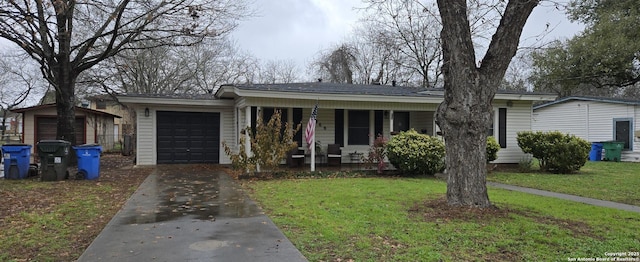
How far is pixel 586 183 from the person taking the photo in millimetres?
10680

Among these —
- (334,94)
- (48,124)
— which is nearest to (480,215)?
(334,94)

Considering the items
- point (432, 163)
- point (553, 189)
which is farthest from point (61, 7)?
point (553, 189)

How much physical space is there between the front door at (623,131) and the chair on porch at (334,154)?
→ 13986mm

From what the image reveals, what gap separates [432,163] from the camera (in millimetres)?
12242

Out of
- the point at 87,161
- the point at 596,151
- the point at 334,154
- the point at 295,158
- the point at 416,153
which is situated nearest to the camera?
the point at 87,161

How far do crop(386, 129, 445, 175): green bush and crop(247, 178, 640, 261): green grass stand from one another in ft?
12.0

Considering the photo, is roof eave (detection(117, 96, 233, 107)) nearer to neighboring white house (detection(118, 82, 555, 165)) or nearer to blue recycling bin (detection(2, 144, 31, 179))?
neighboring white house (detection(118, 82, 555, 165))

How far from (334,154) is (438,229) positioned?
920 cm

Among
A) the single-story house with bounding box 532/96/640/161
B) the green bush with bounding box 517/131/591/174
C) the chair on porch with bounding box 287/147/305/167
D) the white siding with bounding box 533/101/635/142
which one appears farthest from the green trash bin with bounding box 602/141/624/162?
the chair on porch with bounding box 287/147/305/167

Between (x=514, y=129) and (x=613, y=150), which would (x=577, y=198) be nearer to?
(x=514, y=129)

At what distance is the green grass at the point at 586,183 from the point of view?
8609 millimetres

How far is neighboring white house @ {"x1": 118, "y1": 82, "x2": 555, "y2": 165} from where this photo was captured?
1430cm

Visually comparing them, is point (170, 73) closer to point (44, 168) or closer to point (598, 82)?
point (44, 168)

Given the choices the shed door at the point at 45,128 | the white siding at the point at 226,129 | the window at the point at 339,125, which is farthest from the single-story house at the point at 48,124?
the window at the point at 339,125
